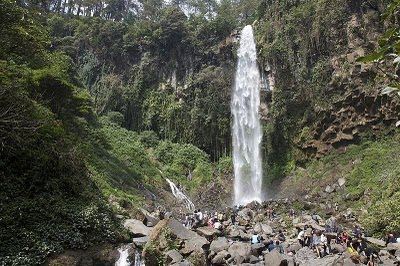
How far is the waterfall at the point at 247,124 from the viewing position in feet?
102

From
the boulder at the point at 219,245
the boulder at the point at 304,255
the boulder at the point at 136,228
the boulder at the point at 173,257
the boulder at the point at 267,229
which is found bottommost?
the boulder at the point at 267,229

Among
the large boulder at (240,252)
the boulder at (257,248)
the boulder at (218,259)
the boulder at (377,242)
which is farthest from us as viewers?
the boulder at (377,242)

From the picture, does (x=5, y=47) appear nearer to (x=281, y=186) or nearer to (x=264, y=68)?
(x=281, y=186)

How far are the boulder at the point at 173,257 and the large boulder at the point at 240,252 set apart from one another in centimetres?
289

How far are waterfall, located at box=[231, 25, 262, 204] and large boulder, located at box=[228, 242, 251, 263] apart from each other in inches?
672

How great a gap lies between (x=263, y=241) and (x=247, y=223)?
4.53 meters

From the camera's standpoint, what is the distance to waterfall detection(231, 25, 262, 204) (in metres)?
31.1

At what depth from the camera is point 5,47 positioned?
11266 millimetres

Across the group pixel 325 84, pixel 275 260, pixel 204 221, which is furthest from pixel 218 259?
pixel 325 84

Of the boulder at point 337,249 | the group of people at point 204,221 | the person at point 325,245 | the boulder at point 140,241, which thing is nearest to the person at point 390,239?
the boulder at point 337,249

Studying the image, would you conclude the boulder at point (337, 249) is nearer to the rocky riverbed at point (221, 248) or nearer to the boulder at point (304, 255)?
the rocky riverbed at point (221, 248)

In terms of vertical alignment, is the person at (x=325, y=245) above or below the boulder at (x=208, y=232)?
below

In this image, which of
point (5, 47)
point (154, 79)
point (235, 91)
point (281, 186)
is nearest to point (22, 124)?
point (5, 47)

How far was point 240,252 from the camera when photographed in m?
12.4
